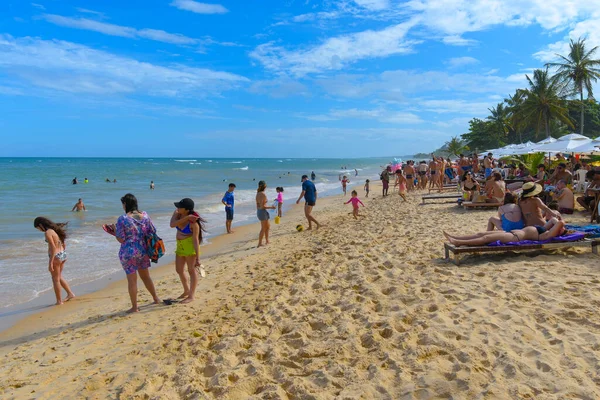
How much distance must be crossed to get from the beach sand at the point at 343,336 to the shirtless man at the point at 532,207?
0.60 metres

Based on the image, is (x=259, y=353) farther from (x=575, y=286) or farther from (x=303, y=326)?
(x=575, y=286)

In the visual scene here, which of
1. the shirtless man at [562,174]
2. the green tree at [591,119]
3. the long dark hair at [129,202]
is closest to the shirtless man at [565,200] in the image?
the shirtless man at [562,174]

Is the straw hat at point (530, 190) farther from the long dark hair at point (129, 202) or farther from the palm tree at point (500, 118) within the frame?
the palm tree at point (500, 118)

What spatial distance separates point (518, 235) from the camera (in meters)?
5.52

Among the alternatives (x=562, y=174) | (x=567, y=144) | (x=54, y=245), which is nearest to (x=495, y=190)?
(x=562, y=174)

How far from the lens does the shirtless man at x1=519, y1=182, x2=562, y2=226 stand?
19.0 feet

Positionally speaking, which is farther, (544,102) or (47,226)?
(544,102)

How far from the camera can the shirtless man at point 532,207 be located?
5785 mm

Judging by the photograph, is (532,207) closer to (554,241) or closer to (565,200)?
(554,241)

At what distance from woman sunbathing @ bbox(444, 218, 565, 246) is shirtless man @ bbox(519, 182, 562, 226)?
228 mm

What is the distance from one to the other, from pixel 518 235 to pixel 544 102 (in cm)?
3186

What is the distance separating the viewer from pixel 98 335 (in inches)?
171

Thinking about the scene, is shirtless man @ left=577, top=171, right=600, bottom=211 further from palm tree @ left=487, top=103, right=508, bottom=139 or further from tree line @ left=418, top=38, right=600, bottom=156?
palm tree @ left=487, top=103, right=508, bottom=139

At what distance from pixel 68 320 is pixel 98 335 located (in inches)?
41.1
